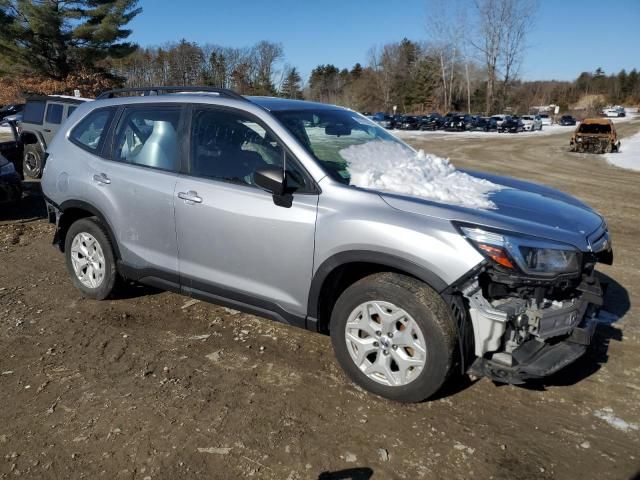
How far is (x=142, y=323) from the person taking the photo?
4332mm

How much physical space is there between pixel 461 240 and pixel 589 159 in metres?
21.4

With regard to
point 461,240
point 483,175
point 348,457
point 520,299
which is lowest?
point 348,457

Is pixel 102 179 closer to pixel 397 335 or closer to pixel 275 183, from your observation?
pixel 275 183

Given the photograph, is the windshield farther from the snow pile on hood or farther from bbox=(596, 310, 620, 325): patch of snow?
bbox=(596, 310, 620, 325): patch of snow

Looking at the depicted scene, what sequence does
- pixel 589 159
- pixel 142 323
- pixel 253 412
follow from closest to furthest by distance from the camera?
pixel 253 412, pixel 142 323, pixel 589 159

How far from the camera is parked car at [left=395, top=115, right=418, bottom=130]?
4919cm

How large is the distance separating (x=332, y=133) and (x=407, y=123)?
47177mm

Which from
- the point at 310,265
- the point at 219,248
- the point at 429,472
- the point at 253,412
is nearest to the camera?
the point at 429,472

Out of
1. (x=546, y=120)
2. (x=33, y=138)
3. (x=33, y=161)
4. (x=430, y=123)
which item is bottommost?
(x=33, y=161)

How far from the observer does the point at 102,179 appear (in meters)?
4.34

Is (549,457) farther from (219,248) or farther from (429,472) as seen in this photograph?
(219,248)

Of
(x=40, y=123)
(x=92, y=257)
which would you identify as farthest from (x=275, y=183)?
(x=40, y=123)

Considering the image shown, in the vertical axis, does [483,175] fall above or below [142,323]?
above

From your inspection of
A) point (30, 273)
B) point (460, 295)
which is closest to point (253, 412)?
point (460, 295)
